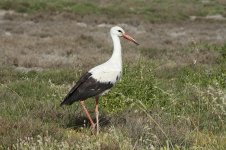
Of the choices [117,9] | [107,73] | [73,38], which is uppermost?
[107,73]

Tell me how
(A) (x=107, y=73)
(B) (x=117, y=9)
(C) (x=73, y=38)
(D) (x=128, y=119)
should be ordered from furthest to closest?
(B) (x=117, y=9) < (C) (x=73, y=38) < (D) (x=128, y=119) < (A) (x=107, y=73)

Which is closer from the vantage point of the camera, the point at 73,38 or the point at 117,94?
the point at 117,94

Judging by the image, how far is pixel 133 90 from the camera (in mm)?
9469

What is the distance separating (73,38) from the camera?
25172 millimetres

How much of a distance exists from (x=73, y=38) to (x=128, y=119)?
1719cm

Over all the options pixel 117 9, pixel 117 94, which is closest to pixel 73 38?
pixel 117 94

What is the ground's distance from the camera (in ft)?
22.0

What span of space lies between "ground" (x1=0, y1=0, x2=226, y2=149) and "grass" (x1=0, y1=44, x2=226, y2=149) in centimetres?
2

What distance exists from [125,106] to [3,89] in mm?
3538

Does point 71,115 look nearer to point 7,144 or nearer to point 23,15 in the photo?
point 7,144

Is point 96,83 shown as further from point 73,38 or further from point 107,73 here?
point 73,38

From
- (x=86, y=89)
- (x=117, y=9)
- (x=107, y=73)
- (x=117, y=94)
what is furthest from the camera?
(x=117, y=9)

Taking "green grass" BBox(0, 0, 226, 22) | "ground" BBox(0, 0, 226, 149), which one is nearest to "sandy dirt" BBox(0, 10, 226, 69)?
"ground" BBox(0, 0, 226, 149)

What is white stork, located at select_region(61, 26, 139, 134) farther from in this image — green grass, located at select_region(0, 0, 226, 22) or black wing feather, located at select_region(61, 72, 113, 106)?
green grass, located at select_region(0, 0, 226, 22)
